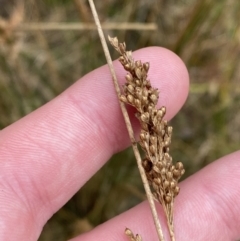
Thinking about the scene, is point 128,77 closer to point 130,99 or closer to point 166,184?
point 130,99

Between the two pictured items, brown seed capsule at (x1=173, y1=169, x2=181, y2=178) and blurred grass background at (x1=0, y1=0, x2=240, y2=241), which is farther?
blurred grass background at (x1=0, y1=0, x2=240, y2=241)

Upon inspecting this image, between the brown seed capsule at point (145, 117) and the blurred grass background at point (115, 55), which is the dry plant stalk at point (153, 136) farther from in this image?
the blurred grass background at point (115, 55)

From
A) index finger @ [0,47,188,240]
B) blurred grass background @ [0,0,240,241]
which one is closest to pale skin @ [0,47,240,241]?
index finger @ [0,47,188,240]

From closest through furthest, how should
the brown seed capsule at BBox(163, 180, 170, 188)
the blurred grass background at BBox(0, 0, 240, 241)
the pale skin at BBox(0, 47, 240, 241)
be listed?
the brown seed capsule at BBox(163, 180, 170, 188) → the pale skin at BBox(0, 47, 240, 241) → the blurred grass background at BBox(0, 0, 240, 241)

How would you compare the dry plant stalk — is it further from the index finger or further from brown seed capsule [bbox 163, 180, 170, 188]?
the index finger

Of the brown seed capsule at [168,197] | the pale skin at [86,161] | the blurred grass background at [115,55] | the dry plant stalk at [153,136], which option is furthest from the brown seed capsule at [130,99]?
the blurred grass background at [115,55]

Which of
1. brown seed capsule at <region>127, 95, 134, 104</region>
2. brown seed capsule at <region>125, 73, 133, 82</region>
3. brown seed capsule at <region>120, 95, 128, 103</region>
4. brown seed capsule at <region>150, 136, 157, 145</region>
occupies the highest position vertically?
brown seed capsule at <region>125, 73, 133, 82</region>

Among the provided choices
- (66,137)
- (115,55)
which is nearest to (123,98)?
(66,137)
